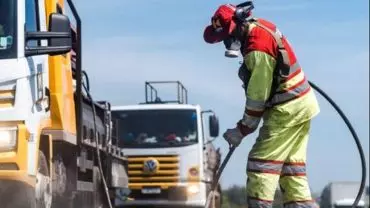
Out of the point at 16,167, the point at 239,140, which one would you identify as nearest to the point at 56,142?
the point at 16,167

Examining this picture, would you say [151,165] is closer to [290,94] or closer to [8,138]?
[8,138]

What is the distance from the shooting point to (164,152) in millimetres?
19625

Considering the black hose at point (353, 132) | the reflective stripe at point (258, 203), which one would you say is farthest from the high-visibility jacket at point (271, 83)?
the black hose at point (353, 132)

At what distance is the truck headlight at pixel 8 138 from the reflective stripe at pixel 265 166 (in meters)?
1.95

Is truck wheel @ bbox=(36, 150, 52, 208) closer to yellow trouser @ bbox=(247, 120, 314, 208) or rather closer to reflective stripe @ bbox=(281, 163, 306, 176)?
yellow trouser @ bbox=(247, 120, 314, 208)

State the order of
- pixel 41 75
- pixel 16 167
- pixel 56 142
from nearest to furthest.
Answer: pixel 16 167
pixel 41 75
pixel 56 142

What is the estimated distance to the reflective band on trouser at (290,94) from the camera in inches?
277

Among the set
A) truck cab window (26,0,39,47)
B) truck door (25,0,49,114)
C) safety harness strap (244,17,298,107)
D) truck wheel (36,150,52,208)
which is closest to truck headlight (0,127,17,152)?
truck door (25,0,49,114)

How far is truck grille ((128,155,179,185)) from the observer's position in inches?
772

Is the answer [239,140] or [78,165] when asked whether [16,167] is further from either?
[78,165]

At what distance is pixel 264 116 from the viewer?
7.08 metres

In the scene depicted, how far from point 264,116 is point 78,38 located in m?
3.75

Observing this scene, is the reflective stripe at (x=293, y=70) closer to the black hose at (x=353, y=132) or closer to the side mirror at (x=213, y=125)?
the black hose at (x=353, y=132)

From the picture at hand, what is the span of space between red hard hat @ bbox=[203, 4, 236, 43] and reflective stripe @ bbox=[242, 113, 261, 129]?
623 mm
